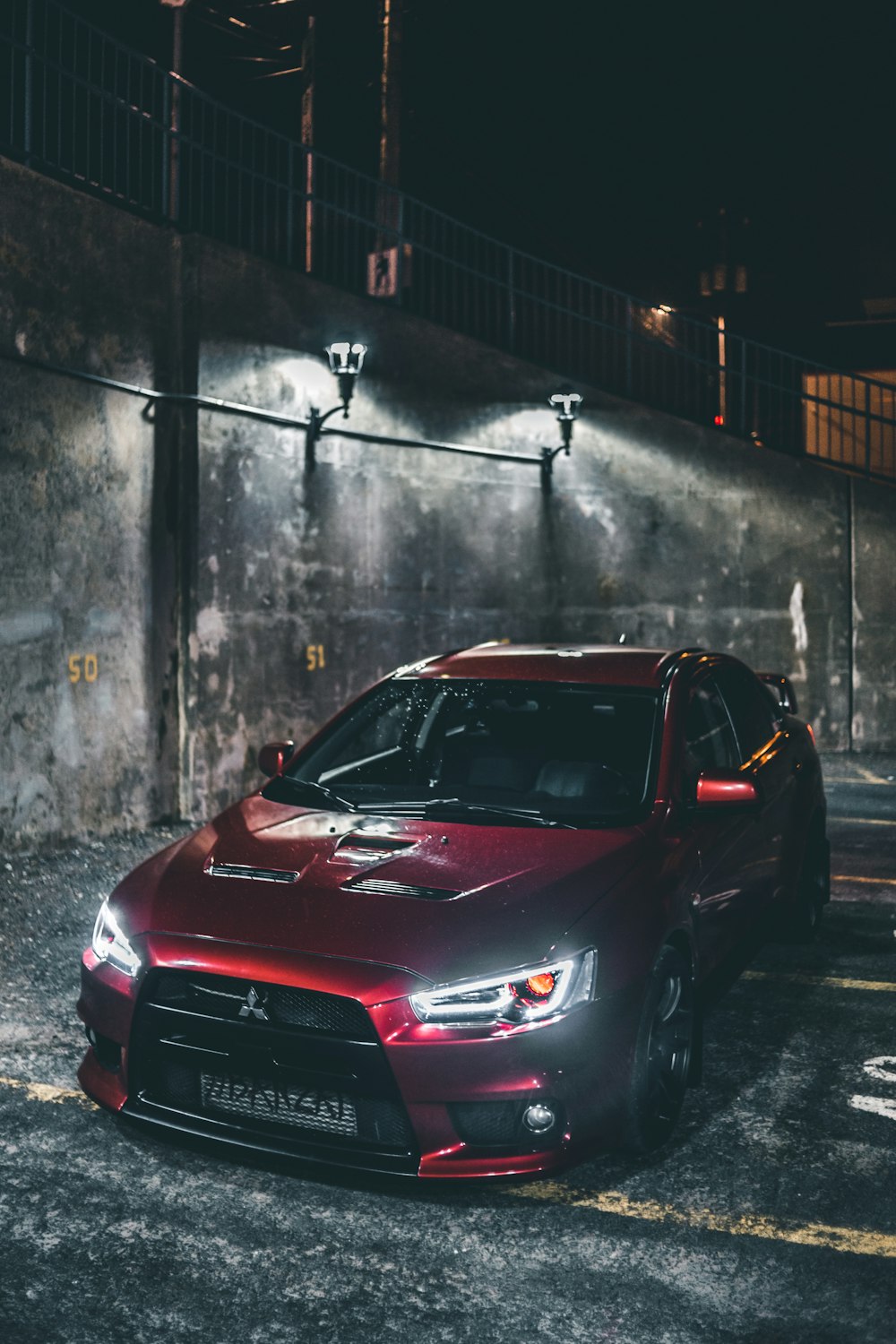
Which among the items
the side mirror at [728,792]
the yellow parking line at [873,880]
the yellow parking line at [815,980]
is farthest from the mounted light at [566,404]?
the side mirror at [728,792]

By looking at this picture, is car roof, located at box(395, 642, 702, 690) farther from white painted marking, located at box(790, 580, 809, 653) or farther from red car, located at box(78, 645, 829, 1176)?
white painted marking, located at box(790, 580, 809, 653)

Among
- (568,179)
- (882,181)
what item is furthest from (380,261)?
(882,181)

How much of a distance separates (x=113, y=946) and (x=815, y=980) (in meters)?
3.52

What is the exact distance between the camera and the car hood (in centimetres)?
363

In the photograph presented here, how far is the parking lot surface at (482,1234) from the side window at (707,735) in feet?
3.87

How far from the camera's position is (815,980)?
605cm

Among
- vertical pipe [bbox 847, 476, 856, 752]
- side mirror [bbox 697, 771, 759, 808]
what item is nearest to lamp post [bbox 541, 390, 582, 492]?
vertical pipe [bbox 847, 476, 856, 752]

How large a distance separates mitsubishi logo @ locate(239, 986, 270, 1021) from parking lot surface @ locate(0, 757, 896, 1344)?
0.44 metres

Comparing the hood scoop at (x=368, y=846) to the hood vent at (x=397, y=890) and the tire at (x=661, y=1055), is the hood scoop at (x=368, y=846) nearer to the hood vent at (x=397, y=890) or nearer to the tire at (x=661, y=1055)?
the hood vent at (x=397, y=890)

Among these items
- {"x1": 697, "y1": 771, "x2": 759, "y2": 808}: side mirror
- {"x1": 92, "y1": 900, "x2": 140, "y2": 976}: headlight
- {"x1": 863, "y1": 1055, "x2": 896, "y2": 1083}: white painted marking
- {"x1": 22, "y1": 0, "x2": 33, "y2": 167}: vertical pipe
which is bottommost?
{"x1": 863, "y1": 1055, "x2": 896, "y2": 1083}: white painted marking

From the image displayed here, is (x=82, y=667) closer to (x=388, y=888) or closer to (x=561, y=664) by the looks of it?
(x=561, y=664)

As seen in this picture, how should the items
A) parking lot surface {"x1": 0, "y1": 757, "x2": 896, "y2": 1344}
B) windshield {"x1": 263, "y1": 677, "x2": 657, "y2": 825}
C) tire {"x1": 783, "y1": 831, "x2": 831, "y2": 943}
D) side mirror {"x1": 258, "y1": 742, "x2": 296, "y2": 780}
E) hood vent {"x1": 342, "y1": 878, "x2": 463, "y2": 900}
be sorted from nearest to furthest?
1. parking lot surface {"x1": 0, "y1": 757, "x2": 896, "y2": 1344}
2. hood vent {"x1": 342, "y1": 878, "x2": 463, "y2": 900}
3. windshield {"x1": 263, "y1": 677, "x2": 657, "y2": 825}
4. side mirror {"x1": 258, "y1": 742, "x2": 296, "y2": 780}
5. tire {"x1": 783, "y1": 831, "x2": 831, "y2": 943}

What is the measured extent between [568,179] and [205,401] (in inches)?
600

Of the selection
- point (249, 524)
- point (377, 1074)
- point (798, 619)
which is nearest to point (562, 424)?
point (798, 619)
